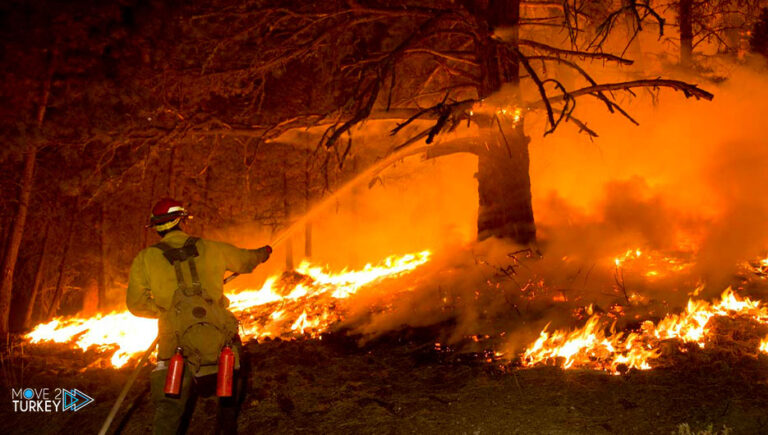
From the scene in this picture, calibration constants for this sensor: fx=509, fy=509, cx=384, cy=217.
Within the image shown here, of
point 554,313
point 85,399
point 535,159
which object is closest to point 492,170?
point 554,313

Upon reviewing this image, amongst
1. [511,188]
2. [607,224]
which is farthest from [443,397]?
[607,224]

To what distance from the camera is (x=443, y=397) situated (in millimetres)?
5086

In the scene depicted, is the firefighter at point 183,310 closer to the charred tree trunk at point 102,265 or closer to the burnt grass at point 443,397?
the burnt grass at point 443,397

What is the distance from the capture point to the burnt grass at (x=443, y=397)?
4281 mm

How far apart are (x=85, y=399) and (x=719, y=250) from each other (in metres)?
9.31

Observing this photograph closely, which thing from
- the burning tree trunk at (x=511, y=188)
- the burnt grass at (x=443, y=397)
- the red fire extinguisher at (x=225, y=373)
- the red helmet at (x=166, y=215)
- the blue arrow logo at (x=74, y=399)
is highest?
the burning tree trunk at (x=511, y=188)

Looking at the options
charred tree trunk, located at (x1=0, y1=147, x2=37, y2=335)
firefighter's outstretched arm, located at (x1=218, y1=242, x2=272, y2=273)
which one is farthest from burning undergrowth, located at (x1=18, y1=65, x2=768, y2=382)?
firefighter's outstretched arm, located at (x1=218, y1=242, x2=272, y2=273)

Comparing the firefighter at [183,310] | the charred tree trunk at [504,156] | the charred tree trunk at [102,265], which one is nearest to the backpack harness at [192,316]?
the firefighter at [183,310]

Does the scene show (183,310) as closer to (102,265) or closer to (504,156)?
(504,156)

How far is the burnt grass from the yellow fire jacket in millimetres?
1427

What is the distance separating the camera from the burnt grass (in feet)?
14.0

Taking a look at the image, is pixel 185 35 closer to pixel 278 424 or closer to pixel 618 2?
pixel 278 424

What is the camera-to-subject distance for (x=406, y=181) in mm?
16609

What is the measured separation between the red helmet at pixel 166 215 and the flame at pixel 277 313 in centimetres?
364
